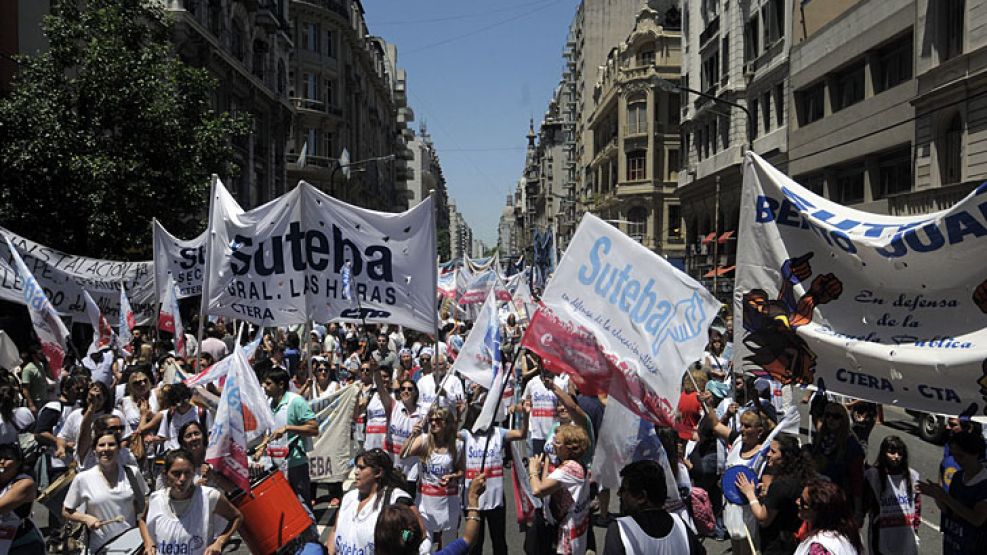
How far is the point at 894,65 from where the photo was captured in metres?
25.3

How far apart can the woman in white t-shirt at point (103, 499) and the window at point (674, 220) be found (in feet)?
183

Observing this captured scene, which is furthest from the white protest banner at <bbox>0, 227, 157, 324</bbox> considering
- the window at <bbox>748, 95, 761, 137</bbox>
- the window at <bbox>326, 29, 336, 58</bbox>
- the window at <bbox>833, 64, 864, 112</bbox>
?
the window at <bbox>326, 29, 336, 58</bbox>

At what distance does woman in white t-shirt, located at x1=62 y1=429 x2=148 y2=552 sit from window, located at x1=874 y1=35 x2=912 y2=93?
24.6m

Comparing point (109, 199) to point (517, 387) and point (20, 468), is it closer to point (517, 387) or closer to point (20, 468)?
point (517, 387)

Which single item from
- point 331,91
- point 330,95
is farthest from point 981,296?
point 331,91

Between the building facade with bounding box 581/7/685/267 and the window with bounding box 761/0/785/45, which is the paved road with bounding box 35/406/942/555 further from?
the building facade with bounding box 581/7/685/267

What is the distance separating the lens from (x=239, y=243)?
9.16m

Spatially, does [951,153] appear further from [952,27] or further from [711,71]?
[711,71]

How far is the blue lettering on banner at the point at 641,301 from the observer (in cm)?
586

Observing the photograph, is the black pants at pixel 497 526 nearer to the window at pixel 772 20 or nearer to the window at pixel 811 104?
the window at pixel 811 104

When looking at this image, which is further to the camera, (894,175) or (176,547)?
(894,175)

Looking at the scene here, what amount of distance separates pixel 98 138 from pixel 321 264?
12.4 meters

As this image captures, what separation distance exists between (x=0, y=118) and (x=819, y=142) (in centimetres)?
2529

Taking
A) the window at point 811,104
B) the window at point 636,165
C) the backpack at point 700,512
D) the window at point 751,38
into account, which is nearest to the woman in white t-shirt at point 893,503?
the backpack at point 700,512
